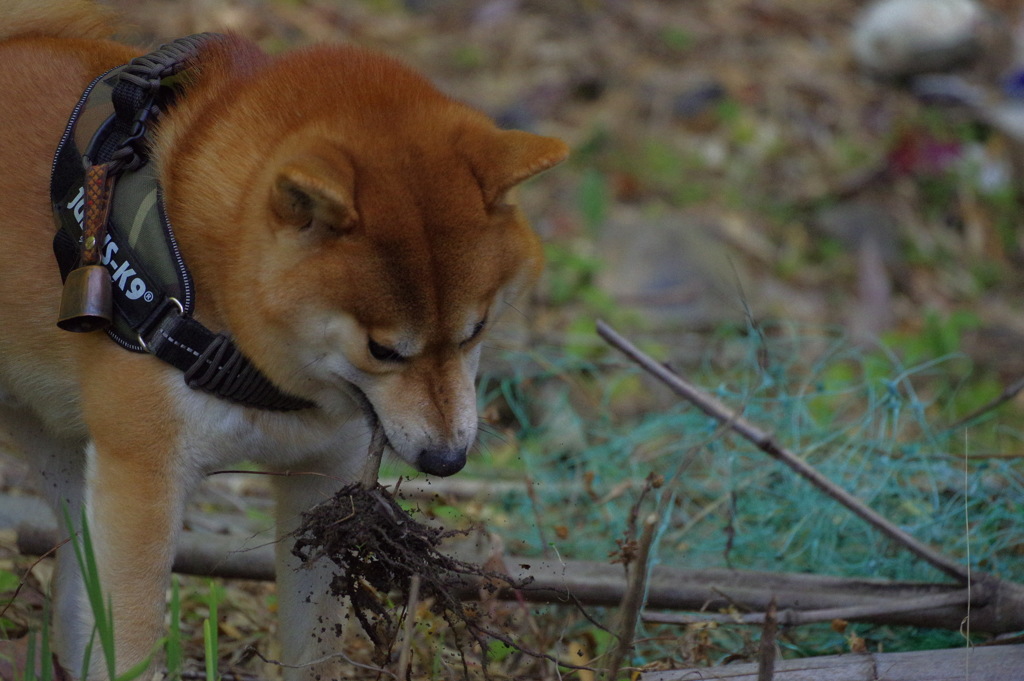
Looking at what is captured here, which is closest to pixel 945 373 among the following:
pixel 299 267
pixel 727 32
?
pixel 727 32

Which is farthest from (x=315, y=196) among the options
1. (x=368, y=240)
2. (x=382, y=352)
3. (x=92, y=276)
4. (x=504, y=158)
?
(x=92, y=276)

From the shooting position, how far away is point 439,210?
8.00 feet

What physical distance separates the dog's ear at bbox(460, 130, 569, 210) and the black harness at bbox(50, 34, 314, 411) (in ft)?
2.27

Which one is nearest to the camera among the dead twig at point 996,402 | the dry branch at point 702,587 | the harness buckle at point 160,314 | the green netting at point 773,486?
the harness buckle at point 160,314

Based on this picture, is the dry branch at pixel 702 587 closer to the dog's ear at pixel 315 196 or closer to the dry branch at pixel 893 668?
the dry branch at pixel 893 668

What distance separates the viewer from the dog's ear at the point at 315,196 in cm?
224

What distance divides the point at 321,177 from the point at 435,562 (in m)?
0.91

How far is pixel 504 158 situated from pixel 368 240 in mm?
399

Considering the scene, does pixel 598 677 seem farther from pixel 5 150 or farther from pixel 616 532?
pixel 5 150

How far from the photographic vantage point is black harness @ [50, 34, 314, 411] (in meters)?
2.49

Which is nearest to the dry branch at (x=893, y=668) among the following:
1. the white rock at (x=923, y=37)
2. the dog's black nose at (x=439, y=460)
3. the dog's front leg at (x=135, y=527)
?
the dog's black nose at (x=439, y=460)

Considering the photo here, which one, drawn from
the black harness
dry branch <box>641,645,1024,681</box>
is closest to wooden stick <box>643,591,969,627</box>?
dry branch <box>641,645,1024,681</box>

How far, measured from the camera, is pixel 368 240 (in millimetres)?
2381

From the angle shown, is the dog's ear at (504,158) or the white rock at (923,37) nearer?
the dog's ear at (504,158)
